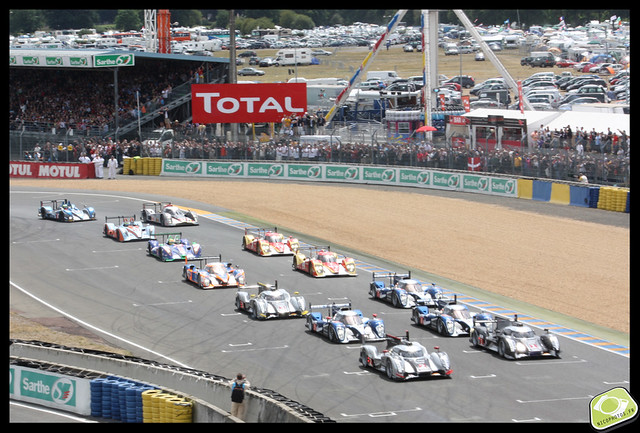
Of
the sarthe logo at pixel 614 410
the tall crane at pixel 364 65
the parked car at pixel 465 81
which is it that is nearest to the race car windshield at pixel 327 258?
the sarthe logo at pixel 614 410

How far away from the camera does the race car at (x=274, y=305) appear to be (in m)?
34.0

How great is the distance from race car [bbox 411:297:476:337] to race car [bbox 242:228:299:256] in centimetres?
1128

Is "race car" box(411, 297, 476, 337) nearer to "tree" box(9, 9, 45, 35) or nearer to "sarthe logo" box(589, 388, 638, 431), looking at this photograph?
"sarthe logo" box(589, 388, 638, 431)

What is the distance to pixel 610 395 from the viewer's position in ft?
51.8

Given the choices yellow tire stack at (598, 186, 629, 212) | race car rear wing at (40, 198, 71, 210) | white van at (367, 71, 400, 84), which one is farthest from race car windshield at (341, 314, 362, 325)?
white van at (367, 71, 400, 84)

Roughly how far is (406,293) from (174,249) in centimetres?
1157

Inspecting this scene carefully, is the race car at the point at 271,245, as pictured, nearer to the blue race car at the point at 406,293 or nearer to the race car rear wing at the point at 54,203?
the blue race car at the point at 406,293

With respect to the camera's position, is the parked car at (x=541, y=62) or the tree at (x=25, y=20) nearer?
the parked car at (x=541, y=62)

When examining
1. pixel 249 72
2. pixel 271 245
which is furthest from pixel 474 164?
pixel 249 72

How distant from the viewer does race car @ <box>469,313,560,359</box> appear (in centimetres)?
2942

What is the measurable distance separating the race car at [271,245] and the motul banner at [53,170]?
79.8 feet

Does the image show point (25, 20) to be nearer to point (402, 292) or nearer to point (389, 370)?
point (402, 292)

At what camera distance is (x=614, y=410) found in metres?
15.8

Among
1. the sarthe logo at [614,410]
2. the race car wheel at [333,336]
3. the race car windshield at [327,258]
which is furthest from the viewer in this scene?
the race car windshield at [327,258]
